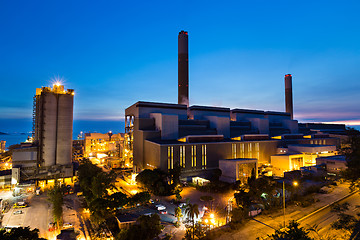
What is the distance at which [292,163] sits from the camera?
199 feet

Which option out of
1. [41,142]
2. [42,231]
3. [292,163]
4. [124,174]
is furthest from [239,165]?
[41,142]

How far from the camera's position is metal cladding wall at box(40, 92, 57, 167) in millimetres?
57312

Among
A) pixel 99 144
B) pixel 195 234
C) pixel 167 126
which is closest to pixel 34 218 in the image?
pixel 195 234

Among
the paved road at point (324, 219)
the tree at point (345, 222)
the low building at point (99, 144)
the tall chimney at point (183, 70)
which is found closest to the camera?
the tree at point (345, 222)

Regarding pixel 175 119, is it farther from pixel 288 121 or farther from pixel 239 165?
pixel 288 121

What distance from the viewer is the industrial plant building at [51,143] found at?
54.4 meters

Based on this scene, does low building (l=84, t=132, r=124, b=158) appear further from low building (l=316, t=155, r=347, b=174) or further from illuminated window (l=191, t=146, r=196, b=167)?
low building (l=316, t=155, r=347, b=174)

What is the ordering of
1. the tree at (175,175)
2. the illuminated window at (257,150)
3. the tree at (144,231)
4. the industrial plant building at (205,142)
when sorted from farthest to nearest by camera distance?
the illuminated window at (257,150), the industrial plant building at (205,142), the tree at (175,175), the tree at (144,231)

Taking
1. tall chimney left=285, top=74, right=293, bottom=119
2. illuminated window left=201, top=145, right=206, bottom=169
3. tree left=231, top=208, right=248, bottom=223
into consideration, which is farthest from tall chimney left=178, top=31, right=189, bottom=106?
tall chimney left=285, top=74, right=293, bottom=119

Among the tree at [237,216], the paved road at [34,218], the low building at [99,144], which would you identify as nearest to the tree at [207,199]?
the tree at [237,216]

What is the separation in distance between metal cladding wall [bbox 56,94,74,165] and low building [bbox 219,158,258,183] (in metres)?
45.3

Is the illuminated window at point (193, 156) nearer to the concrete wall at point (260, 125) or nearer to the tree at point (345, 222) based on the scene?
the tree at point (345, 222)

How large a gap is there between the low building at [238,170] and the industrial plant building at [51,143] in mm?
43393

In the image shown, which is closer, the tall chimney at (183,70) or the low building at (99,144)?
the tall chimney at (183,70)
